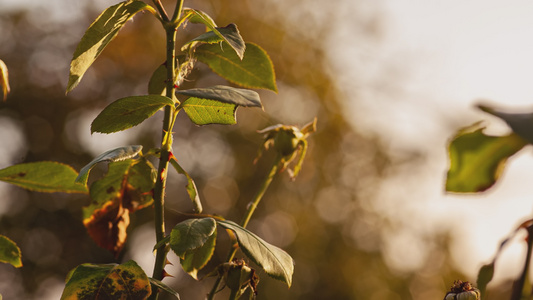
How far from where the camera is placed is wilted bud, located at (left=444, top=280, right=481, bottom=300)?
33 centimetres

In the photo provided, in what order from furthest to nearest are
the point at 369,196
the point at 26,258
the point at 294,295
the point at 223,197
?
the point at 369,196 → the point at 223,197 → the point at 294,295 → the point at 26,258

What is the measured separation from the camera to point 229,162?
6.29m

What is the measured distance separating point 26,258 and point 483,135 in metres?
5.54

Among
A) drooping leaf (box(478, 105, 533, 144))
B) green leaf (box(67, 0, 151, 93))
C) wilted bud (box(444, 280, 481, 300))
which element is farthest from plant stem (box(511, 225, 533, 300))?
green leaf (box(67, 0, 151, 93))

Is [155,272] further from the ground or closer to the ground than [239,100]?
closer to the ground

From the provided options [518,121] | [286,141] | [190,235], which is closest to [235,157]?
[286,141]

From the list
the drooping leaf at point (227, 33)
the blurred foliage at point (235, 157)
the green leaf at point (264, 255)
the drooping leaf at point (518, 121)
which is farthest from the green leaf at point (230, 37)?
the blurred foliage at point (235, 157)

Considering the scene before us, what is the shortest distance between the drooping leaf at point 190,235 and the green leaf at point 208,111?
0.08m

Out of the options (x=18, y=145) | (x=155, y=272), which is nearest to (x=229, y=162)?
(x=18, y=145)

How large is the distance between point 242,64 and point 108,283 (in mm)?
189

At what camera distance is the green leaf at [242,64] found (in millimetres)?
459

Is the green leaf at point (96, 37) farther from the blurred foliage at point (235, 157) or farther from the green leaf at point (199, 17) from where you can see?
the blurred foliage at point (235, 157)

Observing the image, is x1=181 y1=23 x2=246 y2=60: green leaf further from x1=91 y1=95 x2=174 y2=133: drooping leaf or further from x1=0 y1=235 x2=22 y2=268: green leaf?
x1=0 y1=235 x2=22 y2=268: green leaf

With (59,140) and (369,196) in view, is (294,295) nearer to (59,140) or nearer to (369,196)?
(369,196)
